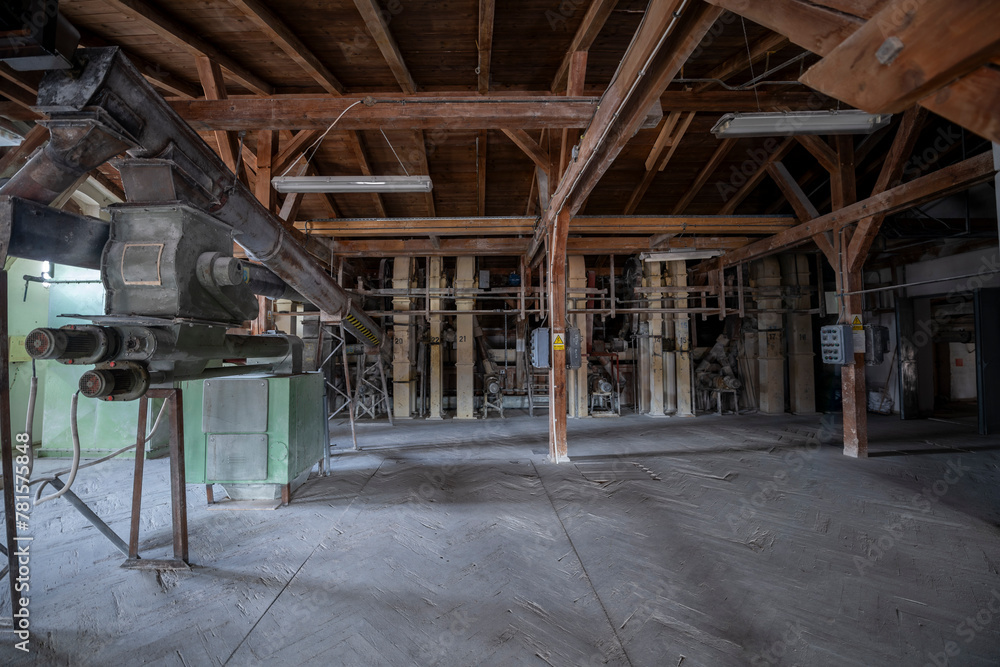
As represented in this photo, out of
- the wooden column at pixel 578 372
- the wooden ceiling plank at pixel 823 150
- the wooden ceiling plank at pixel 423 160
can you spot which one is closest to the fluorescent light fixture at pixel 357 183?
the wooden ceiling plank at pixel 423 160

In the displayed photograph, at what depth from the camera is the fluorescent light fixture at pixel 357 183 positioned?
4566mm

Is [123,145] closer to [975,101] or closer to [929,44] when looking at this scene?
[929,44]

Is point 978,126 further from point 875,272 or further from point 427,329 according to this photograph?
point 875,272

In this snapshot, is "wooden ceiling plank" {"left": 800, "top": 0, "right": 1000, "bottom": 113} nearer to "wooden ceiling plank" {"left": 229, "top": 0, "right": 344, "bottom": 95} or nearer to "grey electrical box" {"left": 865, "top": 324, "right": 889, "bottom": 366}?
"wooden ceiling plank" {"left": 229, "top": 0, "right": 344, "bottom": 95}

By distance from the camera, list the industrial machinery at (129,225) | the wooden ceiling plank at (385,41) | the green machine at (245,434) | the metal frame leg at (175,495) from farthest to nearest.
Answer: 1. the wooden ceiling plank at (385,41)
2. the green machine at (245,434)
3. the metal frame leg at (175,495)
4. the industrial machinery at (129,225)

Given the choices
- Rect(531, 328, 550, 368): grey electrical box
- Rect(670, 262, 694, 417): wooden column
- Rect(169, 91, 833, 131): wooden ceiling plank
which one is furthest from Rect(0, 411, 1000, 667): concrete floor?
Rect(670, 262, 694, 417): wooden column

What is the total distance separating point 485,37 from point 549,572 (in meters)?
5.19

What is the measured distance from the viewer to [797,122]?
145 inches

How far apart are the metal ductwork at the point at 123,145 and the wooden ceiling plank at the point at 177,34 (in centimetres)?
274

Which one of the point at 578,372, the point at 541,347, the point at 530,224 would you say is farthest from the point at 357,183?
the point at 578,372

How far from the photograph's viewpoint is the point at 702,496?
13.5 feet
